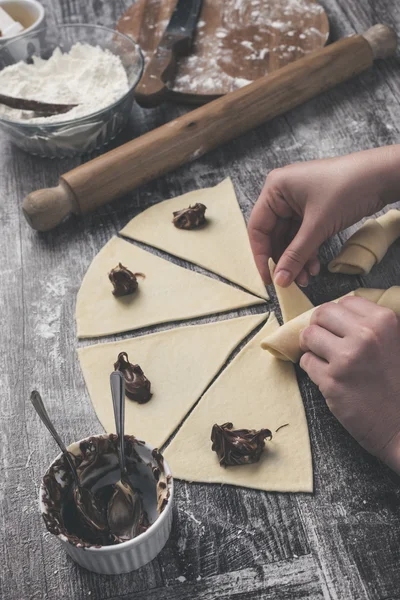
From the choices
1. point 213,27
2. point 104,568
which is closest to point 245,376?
point 104,568

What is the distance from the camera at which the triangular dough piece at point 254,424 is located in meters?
1.37

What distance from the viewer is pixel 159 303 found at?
1.72m

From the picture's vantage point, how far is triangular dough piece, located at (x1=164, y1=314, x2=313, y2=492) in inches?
53.9

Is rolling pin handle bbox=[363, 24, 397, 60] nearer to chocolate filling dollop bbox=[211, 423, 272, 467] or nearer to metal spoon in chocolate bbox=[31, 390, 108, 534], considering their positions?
chocolate filling dollop bbox=[211, 423, 272, 467]

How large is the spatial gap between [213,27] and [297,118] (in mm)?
571

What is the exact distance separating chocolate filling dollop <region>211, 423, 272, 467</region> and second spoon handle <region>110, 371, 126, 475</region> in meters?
0.26

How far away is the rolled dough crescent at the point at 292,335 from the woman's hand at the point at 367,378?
12cm

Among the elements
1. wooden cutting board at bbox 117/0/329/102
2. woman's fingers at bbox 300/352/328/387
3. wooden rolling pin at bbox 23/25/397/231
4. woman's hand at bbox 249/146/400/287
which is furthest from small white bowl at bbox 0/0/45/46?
woman's fingers at bbox 300/352/328/387

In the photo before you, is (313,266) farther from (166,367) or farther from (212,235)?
(166,367)

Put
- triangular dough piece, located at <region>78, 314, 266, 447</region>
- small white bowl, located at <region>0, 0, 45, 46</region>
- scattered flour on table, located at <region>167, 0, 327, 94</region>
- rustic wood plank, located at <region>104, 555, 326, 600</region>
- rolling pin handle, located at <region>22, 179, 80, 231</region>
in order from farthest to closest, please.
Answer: small white bowl, located at <region>0, 0, 45, 46</region>
scattered flour on table, located at <region>167, 0, 327, 94</region>
rolling pin handle, located at <region>22, 179, 80, 231</region>
triangular dough piece, located at <region>78, 314, 266, 447</region>
rustic wood plank, located at <region>104, 555, 326, 600</region>

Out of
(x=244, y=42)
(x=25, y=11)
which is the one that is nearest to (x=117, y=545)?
(x=244, y=42)

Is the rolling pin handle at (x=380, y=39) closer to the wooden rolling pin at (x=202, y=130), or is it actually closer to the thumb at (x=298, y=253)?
the wooden rolling pin at (x=202, y=130)

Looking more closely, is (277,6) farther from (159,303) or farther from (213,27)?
(159,303)

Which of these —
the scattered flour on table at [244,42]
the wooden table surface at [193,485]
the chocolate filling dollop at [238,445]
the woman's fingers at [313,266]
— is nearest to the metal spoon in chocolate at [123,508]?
the wooden table surface at [193,485]
